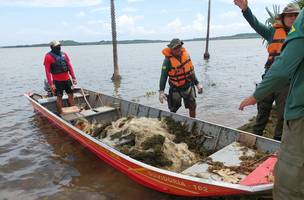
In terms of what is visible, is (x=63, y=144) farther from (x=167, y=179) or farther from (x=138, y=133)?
(x=167, y=179)

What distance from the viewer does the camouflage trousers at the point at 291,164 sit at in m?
2.39

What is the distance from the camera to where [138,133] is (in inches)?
242

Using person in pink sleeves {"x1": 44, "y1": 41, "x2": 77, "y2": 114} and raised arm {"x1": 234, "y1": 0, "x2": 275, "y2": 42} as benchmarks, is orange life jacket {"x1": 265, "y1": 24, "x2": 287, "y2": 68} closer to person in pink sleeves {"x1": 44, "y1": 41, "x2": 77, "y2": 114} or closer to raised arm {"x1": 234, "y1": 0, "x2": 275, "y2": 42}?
raised arm {"x1": 234, "y1": 0, "x2": 275, "y2": 42}

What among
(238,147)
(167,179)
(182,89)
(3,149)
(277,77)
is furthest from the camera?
(3,149)

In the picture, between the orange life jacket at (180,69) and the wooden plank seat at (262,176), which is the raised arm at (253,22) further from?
the wooden plank seat at (262,176)

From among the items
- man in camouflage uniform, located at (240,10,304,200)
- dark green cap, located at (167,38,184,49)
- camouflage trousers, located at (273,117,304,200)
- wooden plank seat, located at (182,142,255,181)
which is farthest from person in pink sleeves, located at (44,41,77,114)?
camouflage trousers, located at (273,117,304,200)

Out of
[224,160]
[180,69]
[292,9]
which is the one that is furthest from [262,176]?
[180,69]

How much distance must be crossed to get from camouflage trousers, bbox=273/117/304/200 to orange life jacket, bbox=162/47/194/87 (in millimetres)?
4791

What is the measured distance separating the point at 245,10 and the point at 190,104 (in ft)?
9.92

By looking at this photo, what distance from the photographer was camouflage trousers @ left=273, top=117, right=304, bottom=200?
2.39m

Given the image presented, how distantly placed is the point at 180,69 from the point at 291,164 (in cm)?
502

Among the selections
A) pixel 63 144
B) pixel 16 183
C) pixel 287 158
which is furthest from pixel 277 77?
pixel 63 144

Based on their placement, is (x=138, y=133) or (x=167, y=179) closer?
(x=167, y=179)

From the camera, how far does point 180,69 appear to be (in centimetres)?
726
